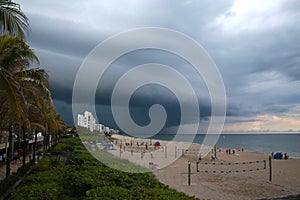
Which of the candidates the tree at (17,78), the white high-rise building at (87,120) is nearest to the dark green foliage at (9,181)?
the tree at (17,78)

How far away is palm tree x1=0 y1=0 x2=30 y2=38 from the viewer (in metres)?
6.04

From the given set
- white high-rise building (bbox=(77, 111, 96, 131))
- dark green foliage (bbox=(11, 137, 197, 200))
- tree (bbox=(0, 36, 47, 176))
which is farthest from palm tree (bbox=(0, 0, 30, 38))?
white high-rise building (bbox=(77, 111, 96, 131))

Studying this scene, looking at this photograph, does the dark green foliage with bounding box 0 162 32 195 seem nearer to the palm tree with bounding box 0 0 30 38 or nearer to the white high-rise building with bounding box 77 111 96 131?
the palm tree with bounding box 0 0 30 38

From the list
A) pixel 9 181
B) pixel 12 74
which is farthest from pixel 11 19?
pixel 9 181

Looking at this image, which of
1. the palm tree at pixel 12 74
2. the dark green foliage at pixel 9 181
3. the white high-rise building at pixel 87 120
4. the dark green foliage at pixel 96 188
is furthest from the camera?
the white high-rise building at pixel 87 120

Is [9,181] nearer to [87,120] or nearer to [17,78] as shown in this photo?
[17,78]

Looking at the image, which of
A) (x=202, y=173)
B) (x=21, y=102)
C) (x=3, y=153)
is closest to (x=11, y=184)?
(x=21, y=102)

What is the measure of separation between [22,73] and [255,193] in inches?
457

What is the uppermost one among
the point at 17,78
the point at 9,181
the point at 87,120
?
the point at 17,78

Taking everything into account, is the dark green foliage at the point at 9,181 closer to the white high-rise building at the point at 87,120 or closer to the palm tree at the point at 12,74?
the palm tree at the point at 12,74

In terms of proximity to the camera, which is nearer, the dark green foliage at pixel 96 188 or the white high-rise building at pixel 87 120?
the dark green foliage at pixel 96 188

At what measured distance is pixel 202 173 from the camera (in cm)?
1897

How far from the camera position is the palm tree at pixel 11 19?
6039mm

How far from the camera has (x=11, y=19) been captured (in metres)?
6.16
